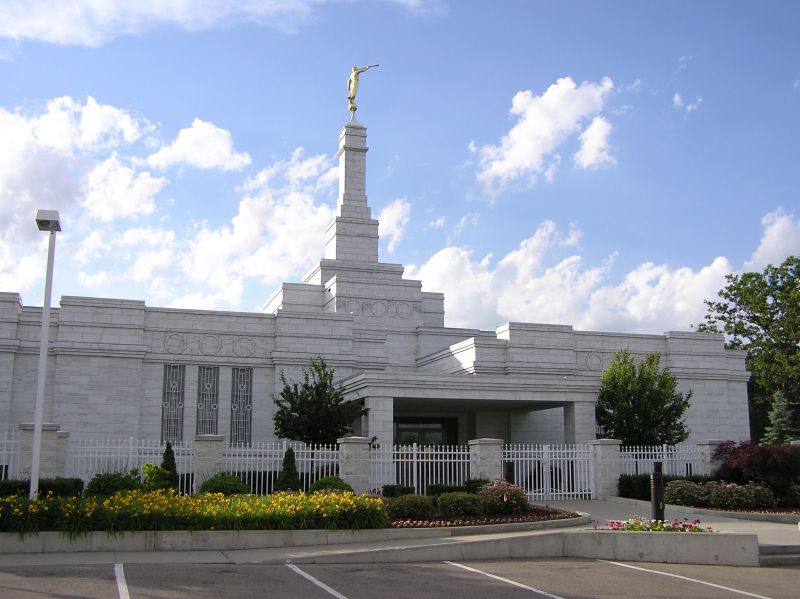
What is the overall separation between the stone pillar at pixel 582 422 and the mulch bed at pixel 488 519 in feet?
36.4

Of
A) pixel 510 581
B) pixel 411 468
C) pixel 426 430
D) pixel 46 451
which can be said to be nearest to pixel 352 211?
pixel 426 430

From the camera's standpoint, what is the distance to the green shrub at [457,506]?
58.5 ft

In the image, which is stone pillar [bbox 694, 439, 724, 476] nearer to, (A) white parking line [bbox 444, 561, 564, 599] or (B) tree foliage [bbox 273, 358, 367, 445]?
(B) tree foliage [bbox 273, 358, 367, 445]

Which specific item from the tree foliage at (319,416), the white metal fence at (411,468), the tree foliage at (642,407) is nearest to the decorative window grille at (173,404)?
the tree foliage at (319,416)

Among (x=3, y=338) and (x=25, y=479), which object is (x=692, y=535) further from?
(x=3, y=338)

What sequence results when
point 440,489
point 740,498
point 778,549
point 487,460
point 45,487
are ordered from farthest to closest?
point 487,460, point 440,489, point 740,498, point 45,487, point 778,549

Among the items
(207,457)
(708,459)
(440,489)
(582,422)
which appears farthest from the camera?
(582,422)

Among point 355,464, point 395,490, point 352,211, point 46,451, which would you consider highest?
point 352,211

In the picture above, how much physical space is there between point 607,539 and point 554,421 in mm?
19780

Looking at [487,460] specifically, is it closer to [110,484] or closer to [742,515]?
[742,515]

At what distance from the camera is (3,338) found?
1183 inches

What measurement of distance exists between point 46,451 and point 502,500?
11.4m

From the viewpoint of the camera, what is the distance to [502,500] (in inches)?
717

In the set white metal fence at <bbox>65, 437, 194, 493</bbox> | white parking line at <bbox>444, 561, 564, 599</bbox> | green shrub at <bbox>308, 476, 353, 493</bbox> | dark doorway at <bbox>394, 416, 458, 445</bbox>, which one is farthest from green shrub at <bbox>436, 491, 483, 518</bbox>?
dark doorway at <bbox>394, 416, 458, 445</bbox>
